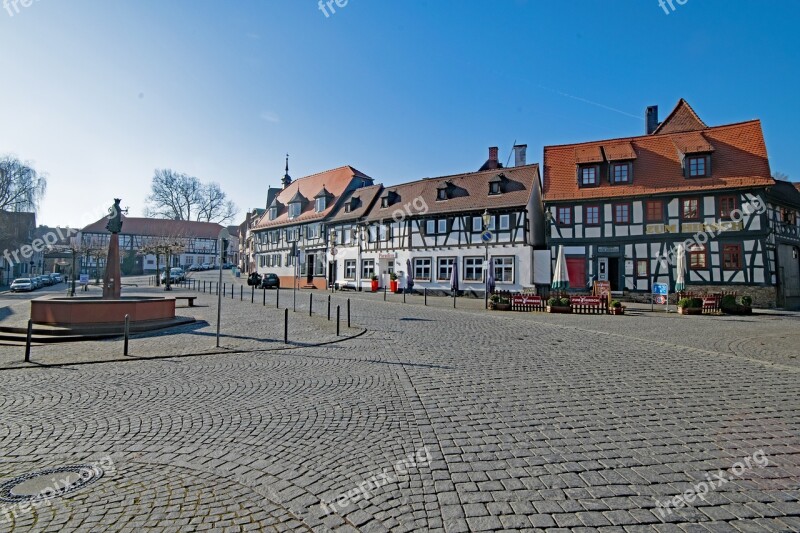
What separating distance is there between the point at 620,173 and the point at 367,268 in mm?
21059

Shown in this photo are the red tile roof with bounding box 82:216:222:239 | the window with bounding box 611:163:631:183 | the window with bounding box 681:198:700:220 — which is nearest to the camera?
the window with bounding box 681:198:700:220

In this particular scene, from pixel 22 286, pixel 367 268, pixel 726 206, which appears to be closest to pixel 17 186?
pixel 22 286

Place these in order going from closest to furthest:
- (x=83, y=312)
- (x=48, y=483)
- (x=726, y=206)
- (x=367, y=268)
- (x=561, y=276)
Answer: (x=48, y=483), (x=83, y=312), (x=561, y=276), (x=726, y=206), (x=367, y=268)

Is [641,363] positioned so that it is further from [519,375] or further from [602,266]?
[602,266]

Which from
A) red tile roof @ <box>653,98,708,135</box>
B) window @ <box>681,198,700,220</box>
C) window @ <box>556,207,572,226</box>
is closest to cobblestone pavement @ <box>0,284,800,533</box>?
window @ <box>681,198,700,220</box>

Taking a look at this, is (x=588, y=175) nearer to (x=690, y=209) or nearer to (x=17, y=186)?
(x=690, y=209)

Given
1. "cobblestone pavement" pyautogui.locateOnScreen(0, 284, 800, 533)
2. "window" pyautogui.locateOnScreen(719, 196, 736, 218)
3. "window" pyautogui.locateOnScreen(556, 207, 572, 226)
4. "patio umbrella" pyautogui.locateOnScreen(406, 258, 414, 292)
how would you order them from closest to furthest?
"cobblestone pavement" pyautogui.locateOnScreen(0, 284, 800, 533), "window" pyautogui.locateOnScreen(719, 196, 736, 218), "window" pyautogui.locateOnScreen(556, 207, 572, 226), "patio umbrella" pyautogui.locateOnScreen(406, 258, 414, 292)

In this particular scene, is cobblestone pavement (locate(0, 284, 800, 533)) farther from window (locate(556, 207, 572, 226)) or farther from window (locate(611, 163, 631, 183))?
window (locate(611, 163, 631, 183))

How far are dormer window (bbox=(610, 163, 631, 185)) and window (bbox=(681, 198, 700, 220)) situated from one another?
355 centimetres

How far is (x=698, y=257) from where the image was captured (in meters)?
26.3

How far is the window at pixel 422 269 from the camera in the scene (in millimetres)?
35188

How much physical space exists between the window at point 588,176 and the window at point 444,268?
1041 centimetres

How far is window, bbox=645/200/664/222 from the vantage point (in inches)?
1073

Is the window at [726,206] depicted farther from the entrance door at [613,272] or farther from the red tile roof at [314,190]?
the red tile roof at [314,190]
